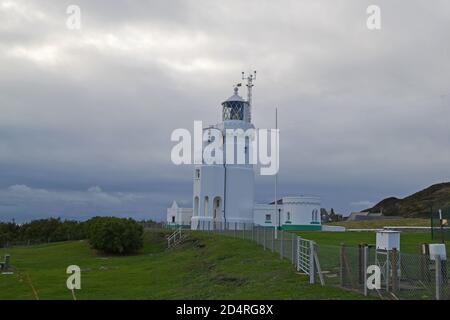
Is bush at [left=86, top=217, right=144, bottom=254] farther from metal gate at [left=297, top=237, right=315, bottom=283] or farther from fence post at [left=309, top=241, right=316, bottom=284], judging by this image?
fence post at [left=309, top=241, right=316, bottom=284]

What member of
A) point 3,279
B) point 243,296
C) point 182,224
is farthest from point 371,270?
point 182,224

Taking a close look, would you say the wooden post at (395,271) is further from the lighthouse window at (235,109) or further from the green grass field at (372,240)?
the lighthouse window at (235,109)

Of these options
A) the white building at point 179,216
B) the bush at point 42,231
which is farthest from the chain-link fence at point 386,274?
the bush at point 42,231

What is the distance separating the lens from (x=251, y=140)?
60375 millimetres

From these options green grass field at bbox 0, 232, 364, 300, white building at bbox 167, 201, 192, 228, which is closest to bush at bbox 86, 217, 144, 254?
green grass field at bbox 0, 232, 364, 300

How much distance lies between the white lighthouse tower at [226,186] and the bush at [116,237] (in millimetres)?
9172

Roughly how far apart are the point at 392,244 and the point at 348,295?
118 inches

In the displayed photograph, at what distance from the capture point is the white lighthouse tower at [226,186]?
2287 inches

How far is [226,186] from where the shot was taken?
59.0m

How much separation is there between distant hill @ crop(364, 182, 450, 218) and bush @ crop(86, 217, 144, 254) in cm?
9978

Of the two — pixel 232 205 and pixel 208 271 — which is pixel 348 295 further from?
pixel 232 205

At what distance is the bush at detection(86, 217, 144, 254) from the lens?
49.5m

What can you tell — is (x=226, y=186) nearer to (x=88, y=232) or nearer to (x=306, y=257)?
(x=88, y=232)

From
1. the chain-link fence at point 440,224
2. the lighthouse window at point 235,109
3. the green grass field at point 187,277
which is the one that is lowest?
the green grass field at point 187,277
